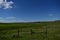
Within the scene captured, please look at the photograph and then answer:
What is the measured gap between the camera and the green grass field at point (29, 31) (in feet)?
8.67

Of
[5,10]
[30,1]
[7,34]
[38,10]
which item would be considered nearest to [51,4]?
[38,10]

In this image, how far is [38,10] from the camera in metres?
2.68

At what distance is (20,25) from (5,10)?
0.53 metres

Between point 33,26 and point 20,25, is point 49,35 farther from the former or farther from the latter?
point 20,25

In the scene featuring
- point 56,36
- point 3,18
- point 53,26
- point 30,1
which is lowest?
point 56,36

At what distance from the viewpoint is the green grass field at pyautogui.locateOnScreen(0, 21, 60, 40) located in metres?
2.64

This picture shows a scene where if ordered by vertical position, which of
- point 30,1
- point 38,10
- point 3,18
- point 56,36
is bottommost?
point 56,36

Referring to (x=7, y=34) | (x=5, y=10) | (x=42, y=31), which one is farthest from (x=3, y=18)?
(x=42, y=31)

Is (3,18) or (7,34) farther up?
(3,18)

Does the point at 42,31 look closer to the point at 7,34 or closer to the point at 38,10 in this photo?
the point at 38,10

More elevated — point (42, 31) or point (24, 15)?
point (24, 15)

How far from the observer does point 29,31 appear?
2717mm

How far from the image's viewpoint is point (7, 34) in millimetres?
2645

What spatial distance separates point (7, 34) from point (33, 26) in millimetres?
674
